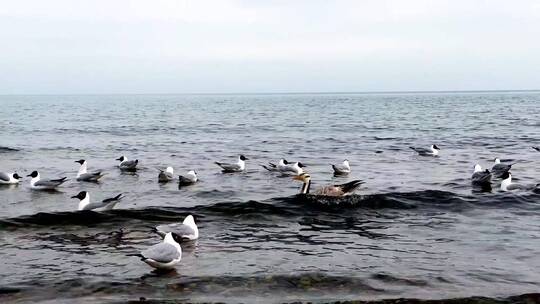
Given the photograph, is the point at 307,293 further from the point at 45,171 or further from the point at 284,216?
the point at 45,171

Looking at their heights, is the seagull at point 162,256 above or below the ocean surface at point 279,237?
above

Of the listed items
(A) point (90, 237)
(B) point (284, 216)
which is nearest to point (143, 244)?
(A) point (90, 237)

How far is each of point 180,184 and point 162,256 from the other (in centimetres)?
1025

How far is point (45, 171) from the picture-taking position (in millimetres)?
24172

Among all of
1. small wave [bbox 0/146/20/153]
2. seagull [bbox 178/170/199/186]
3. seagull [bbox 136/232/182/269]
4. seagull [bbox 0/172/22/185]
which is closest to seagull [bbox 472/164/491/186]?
seagull [bbox 178/170/199/186]

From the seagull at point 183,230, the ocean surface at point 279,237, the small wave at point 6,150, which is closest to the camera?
the ocean surface at point 279,237

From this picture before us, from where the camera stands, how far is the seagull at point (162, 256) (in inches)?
383

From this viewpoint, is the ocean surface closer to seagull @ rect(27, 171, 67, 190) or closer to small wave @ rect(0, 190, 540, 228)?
small wave @ rect(0, 190, 540, 228)

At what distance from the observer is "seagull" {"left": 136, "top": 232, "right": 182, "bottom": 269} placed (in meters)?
9.72

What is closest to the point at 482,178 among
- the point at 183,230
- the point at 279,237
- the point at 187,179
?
the point at 279,237

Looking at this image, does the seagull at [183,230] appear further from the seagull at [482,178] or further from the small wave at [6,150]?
the small wave at [6,150]

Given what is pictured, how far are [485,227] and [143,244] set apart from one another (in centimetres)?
746

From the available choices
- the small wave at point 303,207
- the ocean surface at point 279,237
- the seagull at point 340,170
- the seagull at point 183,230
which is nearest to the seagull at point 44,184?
the ocean surface at point 279,237

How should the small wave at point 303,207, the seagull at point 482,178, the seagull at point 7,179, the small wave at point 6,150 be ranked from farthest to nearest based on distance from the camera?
the small wave at point 6,150
the seagull at point 7,179
the seagull at point 482,178
the small wave at point 303,207
